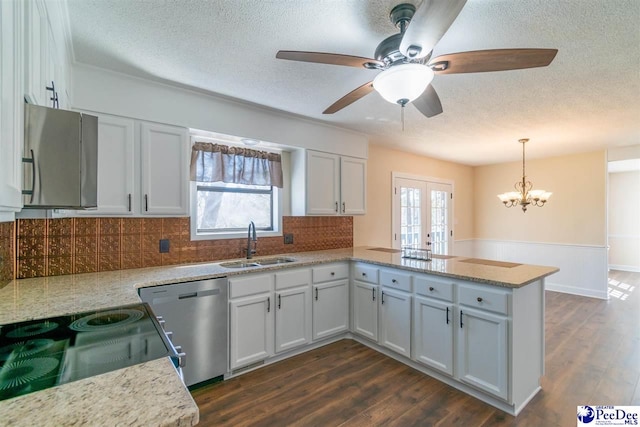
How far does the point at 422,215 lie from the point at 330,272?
2.89 meters

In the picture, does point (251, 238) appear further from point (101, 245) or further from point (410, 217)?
point (410, 217)

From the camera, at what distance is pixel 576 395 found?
2273mm

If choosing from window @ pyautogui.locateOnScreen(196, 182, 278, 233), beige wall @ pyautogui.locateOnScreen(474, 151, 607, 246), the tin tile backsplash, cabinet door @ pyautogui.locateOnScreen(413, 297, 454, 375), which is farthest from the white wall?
beige wall @ pyautogui.locateOnScreen(474, 151, 607, 246)

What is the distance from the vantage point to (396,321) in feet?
9.23

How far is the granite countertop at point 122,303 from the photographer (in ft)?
2.29

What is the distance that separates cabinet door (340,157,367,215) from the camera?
12.5 ft

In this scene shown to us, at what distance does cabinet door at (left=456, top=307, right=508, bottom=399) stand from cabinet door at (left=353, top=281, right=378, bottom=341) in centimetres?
88

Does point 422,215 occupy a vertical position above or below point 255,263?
above

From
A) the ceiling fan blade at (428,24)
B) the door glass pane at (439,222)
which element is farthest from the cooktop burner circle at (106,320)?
the door glass pane at (439,222)

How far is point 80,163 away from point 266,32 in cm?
124

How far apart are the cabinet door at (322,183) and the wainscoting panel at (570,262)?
4.36m

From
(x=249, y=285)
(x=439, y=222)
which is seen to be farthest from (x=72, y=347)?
(x=439, y=222)

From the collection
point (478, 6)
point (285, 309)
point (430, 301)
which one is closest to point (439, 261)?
point (430, 301)

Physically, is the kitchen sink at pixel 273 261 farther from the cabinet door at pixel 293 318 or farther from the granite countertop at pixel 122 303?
the cabinet door at pixel 293 318
